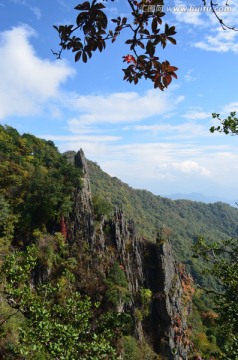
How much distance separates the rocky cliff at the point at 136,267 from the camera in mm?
32406

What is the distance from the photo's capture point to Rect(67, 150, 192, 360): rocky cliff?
1276 inches

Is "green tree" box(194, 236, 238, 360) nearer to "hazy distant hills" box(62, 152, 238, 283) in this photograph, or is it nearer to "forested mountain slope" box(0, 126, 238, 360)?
"forested mountain slope" box(0, 126, 238, 360)

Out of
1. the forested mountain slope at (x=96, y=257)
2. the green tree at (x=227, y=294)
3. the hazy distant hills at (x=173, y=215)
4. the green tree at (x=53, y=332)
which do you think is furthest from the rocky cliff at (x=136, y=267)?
the hazy distant hills at (x=173, y=215)

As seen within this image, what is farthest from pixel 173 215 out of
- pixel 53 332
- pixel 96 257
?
pixel 53 332

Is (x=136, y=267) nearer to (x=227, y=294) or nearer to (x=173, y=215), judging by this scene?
(x=227, y=294)

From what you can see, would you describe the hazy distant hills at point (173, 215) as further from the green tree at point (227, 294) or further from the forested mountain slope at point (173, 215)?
the green tree at point (227, 294)

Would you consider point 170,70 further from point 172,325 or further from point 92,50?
point 172,325

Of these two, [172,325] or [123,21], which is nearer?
[123,21]

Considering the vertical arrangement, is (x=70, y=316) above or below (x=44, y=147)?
below

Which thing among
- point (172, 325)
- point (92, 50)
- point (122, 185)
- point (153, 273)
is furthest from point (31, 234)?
point (122, 185)

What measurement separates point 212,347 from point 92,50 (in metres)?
41.8

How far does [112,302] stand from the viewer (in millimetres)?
30547

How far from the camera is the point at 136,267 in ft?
117

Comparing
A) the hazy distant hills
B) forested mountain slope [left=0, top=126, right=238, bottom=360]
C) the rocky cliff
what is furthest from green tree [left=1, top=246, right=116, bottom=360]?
the hazy distant hills
